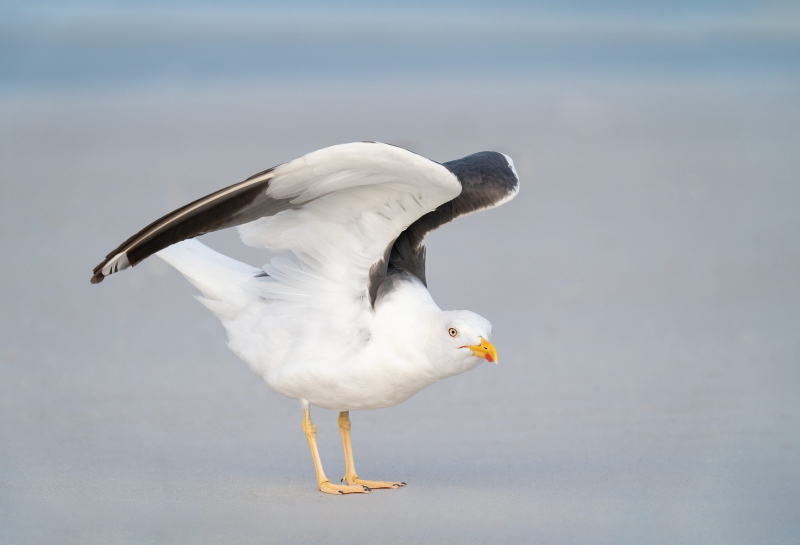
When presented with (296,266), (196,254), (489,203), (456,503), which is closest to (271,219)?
(296,266)

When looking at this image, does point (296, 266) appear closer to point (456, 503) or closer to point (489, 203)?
point (489, 203)

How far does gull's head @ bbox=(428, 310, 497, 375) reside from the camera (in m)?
6.34

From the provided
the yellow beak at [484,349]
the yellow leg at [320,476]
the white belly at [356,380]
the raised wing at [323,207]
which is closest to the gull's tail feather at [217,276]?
the raised wing at [323,207]

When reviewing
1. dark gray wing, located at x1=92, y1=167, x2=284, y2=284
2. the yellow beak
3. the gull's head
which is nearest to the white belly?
the gull's head

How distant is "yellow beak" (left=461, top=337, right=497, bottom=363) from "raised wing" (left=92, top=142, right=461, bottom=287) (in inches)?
30.7

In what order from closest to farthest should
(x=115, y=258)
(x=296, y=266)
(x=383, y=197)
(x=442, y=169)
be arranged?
1. (x=115, y=258)
2. (x=442, y=169)
3. (x=383, y=197)
4. (x=296, y=266)

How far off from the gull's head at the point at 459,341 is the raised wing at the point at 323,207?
0.64 meters

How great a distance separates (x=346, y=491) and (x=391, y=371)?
2.45ft

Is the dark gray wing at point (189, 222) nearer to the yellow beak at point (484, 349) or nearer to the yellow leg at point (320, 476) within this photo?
the yellow beak at point (484, 349)

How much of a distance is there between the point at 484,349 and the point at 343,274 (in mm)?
1094

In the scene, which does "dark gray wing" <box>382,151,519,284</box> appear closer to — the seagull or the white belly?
the seagull

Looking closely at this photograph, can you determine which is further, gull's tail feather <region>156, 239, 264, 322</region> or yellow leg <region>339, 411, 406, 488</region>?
gull's tail feather <region>156, 239, 264, 322</region>

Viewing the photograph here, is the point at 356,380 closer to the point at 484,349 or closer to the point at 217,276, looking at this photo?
the point at 484,349

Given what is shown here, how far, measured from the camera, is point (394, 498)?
6766 mm
